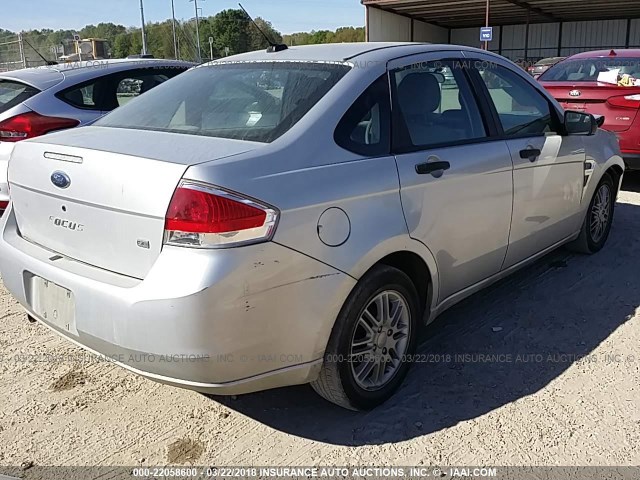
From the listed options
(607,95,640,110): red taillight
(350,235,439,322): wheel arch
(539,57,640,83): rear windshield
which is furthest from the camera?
(539,57,640,83): rear windshield

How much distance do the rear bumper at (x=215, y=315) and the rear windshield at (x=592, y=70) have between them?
Result: 5.82 m

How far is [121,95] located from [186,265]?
4241 mm

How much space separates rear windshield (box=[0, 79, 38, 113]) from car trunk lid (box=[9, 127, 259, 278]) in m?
2.54

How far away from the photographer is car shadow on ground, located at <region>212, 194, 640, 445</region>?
2.88 m

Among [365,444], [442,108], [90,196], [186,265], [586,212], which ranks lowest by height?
[365,444]

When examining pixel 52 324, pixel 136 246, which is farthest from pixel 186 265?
pixel 52 324

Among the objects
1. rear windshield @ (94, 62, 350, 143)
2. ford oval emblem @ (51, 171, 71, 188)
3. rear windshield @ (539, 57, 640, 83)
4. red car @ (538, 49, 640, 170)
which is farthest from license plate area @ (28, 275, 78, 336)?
rear windshield @ (539, 57, 640, 83)

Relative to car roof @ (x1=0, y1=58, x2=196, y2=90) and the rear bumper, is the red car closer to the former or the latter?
car roof @ (x1=0, y1=58, x2=196, y2=90)

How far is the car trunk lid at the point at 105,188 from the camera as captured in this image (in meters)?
2.31

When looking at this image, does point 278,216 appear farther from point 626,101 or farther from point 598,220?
point 626,101

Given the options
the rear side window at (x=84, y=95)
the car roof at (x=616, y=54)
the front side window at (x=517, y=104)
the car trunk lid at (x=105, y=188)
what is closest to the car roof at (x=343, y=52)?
the front side window at (x=517, y=104)

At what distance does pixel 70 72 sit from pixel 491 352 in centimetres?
441

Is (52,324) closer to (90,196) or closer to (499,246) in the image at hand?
(90,196)

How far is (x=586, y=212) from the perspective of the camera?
15.6 ft
